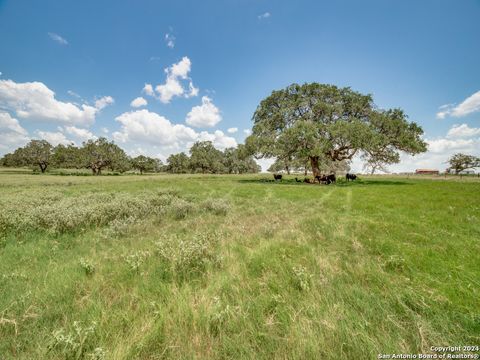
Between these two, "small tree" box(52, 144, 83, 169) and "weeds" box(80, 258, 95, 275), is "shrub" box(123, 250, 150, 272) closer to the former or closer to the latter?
"weeds" box(80, 258, 95, 275)

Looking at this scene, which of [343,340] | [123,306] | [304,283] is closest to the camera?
[343,340]

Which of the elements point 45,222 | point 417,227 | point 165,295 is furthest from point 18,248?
point 417,227

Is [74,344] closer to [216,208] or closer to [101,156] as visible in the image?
[216,208]

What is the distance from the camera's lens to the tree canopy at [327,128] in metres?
31.2

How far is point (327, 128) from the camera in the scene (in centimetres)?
3195

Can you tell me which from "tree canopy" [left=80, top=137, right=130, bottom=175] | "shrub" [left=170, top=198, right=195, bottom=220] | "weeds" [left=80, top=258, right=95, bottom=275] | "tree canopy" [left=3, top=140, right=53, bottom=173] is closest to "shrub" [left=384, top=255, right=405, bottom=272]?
"weeds" [left=80, top=258, right=95, bottom=275]

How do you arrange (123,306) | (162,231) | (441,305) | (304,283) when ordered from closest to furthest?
1. (441,305)
2. (123,306)
3. (304,283)
4. (162,231)

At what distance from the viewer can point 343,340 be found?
9.86 feet

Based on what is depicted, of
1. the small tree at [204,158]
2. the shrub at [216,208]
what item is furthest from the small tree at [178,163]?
the shrub at [216,208]

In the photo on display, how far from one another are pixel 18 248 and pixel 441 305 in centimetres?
1100

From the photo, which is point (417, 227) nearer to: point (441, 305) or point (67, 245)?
point (441, 305)

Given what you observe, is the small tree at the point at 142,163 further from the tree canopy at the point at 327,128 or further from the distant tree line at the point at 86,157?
the tree canopy at the point at 327,128

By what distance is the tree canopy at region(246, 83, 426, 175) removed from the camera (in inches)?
1228

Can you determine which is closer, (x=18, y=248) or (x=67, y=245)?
(x=18, y=248)
